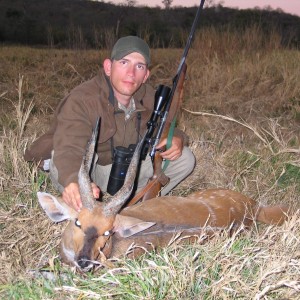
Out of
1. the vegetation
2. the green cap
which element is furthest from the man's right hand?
the vegetation

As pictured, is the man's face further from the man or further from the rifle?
the rifle

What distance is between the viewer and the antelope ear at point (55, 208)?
332cm

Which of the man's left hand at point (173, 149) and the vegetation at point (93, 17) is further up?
the vegetation at point (93, 17)

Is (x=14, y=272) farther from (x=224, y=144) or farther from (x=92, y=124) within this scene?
(x=224, y=144)

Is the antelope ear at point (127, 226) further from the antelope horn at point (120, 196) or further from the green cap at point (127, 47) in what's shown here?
the green cap at point (127, 47)

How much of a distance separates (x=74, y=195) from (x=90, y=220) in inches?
8.6

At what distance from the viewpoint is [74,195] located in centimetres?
322

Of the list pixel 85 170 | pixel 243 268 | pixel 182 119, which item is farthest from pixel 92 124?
pixel 182 119

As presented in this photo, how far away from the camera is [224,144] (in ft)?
19.8

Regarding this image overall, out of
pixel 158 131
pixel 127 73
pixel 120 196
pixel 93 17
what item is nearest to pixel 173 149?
pixel 158 131

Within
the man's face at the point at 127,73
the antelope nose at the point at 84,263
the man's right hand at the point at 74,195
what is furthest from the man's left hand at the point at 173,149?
the antelope nose at the point at 84,263

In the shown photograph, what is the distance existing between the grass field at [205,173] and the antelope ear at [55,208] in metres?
0.25

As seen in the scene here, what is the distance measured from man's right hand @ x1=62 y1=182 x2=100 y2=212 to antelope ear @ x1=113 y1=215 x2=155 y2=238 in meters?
0.28

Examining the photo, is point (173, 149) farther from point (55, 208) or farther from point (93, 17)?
point (93, 17)
